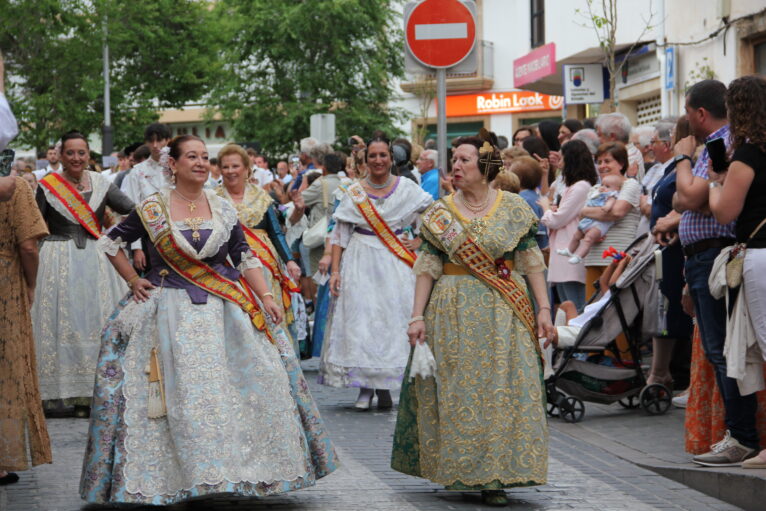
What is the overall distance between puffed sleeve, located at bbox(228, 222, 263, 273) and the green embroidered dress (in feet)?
2.96

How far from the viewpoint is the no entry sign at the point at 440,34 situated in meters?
12.0

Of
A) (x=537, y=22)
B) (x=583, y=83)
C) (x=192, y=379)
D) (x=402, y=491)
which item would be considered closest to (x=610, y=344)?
(x=402, y=491)

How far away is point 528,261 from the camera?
7.67 metres

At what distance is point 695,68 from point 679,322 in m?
12.3

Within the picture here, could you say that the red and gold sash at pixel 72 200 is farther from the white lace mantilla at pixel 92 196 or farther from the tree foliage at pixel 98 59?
the tree foliage at pixel 98 59

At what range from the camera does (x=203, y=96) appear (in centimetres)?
5069

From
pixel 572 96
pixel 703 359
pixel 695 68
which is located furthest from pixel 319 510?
pixel 572 96

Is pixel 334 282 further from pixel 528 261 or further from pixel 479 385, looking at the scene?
pixel 479 385

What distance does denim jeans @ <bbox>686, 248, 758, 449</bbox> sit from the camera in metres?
7.77

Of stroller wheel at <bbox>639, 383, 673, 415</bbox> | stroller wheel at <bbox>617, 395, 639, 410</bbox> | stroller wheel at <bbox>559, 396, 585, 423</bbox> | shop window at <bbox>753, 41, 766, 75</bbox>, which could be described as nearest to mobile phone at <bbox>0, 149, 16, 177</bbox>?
stroller wheel at <bbox>559, 396, 585, 423</bbox>

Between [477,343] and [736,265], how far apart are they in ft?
4.60

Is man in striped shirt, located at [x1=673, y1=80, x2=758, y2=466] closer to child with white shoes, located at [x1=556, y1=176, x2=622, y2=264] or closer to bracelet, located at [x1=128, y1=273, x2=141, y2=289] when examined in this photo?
bracelet, located at [x1=128, y1=273, x2=141, y2=289]

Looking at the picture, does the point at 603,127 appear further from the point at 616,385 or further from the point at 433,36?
the point at 616,385

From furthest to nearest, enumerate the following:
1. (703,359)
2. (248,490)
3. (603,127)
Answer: (603,127) → (703,359) → (248,490)
